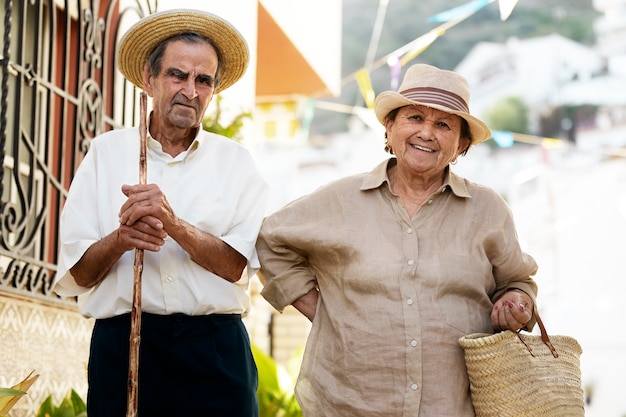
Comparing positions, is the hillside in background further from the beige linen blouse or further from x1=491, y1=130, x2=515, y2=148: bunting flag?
the beige linen blouse

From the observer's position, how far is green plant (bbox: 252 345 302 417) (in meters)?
7.23

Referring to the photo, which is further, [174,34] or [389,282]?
[389,282]

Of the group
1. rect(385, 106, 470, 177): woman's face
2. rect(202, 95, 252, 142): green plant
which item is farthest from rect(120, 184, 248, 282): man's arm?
rect(202, 95, 252, 142): green plant

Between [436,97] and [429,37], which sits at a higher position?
[429,37]

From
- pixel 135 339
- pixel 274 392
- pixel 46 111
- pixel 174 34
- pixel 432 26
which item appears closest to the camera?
pixel 135 339

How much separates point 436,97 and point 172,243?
99 cm

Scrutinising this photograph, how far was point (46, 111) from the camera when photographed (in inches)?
200

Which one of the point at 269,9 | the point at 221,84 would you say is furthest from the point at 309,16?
the point at 221,84

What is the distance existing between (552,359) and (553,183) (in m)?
33.5

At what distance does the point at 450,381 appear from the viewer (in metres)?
3.41

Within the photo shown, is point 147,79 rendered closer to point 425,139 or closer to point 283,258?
point 283,258

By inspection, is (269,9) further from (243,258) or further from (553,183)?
(553,183)

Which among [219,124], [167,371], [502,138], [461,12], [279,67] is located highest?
[461,12]

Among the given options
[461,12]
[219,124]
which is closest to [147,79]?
[219,124]
